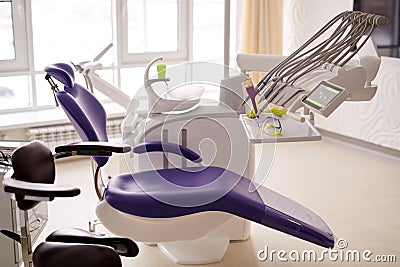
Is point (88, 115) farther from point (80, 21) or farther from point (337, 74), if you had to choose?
point (80, 21)

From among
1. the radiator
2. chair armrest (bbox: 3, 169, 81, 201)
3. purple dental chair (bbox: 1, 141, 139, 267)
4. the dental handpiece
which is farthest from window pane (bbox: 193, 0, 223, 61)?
chair armrest (bbox: 3, 169, 81, 201)

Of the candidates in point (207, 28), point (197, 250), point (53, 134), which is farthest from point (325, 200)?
point (207, 28)

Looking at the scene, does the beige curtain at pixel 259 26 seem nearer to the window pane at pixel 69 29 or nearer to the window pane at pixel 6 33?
the window pane at pixel 69 29

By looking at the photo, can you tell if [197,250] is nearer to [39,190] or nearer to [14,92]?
[39,190]

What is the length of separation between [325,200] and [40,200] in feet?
7.77

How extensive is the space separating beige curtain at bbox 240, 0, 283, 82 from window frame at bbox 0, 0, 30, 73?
1.97 meters

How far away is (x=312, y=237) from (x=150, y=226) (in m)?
0.68

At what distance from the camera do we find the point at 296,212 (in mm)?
2551

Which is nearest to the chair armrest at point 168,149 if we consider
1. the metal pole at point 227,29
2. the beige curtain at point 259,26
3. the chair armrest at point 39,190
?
the metal pole at point 227,29

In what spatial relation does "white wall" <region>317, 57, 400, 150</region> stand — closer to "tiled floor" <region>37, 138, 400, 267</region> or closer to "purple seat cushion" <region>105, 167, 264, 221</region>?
"tiled floor" <region>37, 138, 400, 267</region>

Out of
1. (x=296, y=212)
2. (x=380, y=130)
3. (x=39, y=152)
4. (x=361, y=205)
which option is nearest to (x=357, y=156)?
(x=380, y=130)

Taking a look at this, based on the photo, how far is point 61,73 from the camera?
9.01ft

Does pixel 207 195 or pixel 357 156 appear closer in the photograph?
pixel 207 195

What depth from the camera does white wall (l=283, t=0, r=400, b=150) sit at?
182 inches
